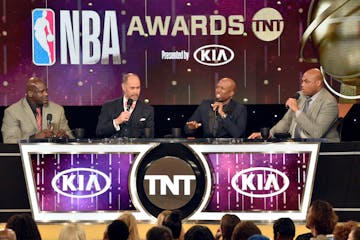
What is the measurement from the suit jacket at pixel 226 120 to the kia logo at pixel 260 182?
38.3 inches

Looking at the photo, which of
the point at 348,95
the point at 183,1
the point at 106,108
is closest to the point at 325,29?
the point at 348,95

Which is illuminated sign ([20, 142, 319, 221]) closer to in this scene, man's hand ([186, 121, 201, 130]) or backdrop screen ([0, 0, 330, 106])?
man's hand ([186, 121, 201, 130])

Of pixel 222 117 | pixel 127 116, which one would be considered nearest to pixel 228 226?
pixel 127 116

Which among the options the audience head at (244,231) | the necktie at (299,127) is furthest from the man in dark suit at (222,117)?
the audience head at (244,231)

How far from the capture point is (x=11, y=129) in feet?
40.9

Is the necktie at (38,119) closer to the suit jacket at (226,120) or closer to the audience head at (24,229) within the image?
the suit jacket at (226,120)

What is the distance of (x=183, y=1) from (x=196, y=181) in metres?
4.08

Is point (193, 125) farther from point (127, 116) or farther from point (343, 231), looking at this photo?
point (343, 231)

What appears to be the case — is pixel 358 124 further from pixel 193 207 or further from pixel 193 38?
pixel 193 207

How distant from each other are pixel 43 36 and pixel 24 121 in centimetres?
216

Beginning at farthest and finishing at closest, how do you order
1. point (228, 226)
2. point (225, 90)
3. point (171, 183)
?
point (225, 90), point (171, 183), point (228, 226)

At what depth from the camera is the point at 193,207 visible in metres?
11.0

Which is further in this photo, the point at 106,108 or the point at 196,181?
the point at 106,108

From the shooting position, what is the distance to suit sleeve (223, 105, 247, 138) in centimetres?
1187
